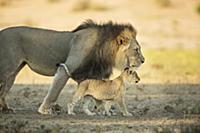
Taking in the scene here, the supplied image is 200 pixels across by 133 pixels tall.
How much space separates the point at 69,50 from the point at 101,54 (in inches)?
20.8

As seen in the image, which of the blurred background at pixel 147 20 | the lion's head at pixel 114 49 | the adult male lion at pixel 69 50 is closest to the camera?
the adult male lion at pixel 69 50

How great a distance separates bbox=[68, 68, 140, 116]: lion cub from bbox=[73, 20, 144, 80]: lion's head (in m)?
0.23

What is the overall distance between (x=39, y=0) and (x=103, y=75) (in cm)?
2740

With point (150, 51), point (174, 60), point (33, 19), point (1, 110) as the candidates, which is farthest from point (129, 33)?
point (33, 19)

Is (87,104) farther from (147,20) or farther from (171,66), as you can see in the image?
(147,20)

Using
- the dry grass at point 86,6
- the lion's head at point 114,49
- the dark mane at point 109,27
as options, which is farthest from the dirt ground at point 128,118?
the dry grass at point 86,6

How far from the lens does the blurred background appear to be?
23.6m

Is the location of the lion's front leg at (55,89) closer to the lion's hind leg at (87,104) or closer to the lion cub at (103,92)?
the lion cub at (103,92)

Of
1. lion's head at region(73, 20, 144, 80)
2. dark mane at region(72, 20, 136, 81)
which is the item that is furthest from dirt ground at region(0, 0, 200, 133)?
lion's head at region(73, 20, 144, 80)

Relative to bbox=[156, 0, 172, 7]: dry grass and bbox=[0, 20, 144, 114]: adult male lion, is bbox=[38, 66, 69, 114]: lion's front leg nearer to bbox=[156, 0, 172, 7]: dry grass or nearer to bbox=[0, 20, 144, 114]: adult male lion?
bbox=[0, 20, 144, 114]: adult male lion

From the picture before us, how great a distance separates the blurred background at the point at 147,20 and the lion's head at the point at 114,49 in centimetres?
807

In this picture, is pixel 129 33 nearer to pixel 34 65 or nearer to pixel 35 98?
pixel 34 65

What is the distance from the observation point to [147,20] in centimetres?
3359

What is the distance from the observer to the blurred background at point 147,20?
930 inches
